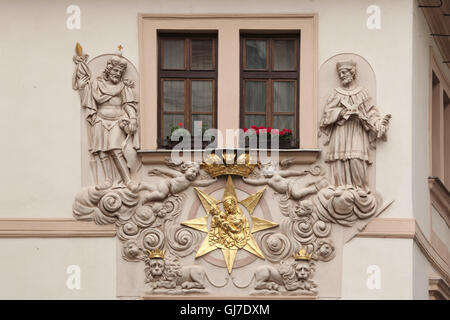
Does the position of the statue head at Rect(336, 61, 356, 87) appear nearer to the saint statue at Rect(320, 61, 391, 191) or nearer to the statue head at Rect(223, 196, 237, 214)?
the saint statue at Rect(320, 61, 391, 191)

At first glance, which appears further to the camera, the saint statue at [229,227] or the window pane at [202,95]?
the window pane at [202,95]

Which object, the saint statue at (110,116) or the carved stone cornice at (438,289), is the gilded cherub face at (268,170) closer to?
the saint statue at (110,116)

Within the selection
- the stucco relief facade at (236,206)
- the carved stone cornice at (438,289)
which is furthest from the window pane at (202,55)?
the carved stone cornice at (438,289)

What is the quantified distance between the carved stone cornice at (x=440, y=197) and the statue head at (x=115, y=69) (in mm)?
5508

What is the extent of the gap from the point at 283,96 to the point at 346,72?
115 centimetres

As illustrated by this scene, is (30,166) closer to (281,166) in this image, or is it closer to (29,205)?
(29,205)

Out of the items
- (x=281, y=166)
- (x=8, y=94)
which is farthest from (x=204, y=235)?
(x=8, y=94)

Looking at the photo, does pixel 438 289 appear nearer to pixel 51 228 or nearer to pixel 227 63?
pixel 227 63

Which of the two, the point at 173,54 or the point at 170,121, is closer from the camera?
the point at 170,121

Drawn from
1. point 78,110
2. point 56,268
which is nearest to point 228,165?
point 78,110

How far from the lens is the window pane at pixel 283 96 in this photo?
3609cm

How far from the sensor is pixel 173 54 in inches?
1428

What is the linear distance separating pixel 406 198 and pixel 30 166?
6.01m

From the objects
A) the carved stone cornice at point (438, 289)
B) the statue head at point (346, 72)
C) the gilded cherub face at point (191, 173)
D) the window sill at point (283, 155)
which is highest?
the statue head at point (346, 72)
